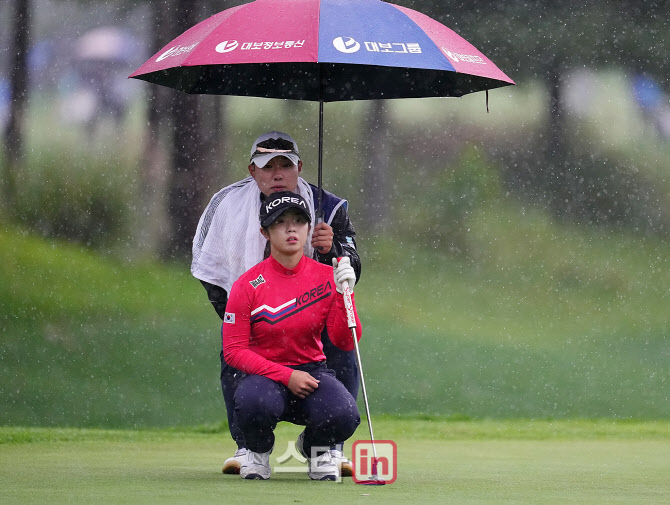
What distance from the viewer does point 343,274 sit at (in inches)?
146

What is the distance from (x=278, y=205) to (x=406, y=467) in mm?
1317

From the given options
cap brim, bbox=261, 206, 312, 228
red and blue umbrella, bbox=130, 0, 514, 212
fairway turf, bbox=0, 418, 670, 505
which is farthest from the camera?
cap brim, bbox=261, 206, 312, 228

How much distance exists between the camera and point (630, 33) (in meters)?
6.87

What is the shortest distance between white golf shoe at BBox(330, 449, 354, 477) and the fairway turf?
0.08 meters

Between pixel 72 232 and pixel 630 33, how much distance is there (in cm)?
328

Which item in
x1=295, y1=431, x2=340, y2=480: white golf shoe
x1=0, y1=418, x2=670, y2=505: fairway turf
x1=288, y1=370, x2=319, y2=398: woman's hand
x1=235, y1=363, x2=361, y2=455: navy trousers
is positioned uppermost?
x1=288, y1=370, x2=319, y2=398: woman's hand

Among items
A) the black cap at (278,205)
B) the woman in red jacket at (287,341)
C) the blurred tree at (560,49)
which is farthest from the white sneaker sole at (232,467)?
the blurred tree at (560,49)

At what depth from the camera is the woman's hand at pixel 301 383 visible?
3.66 metres

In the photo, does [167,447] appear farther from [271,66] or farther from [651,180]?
[651,180]

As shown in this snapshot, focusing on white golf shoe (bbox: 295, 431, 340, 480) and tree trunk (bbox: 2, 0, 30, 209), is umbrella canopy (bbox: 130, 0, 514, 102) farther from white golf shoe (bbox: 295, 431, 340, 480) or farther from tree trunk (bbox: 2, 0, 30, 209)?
tree trunk (bbox: 2, 0, 30, 209)

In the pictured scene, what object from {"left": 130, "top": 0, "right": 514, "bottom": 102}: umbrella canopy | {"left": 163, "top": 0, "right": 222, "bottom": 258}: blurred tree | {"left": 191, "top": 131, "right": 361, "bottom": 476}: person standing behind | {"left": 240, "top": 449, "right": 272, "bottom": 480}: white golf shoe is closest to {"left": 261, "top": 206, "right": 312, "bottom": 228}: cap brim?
{"left": 191, "top": 131, "right": 361, "bottom": 476}: person standing behind

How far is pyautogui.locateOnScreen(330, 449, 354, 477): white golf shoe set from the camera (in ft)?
12.6

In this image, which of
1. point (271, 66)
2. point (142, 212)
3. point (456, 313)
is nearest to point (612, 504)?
point (271, 66)

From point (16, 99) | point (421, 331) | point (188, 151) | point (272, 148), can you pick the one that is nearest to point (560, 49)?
point (421, 331)
